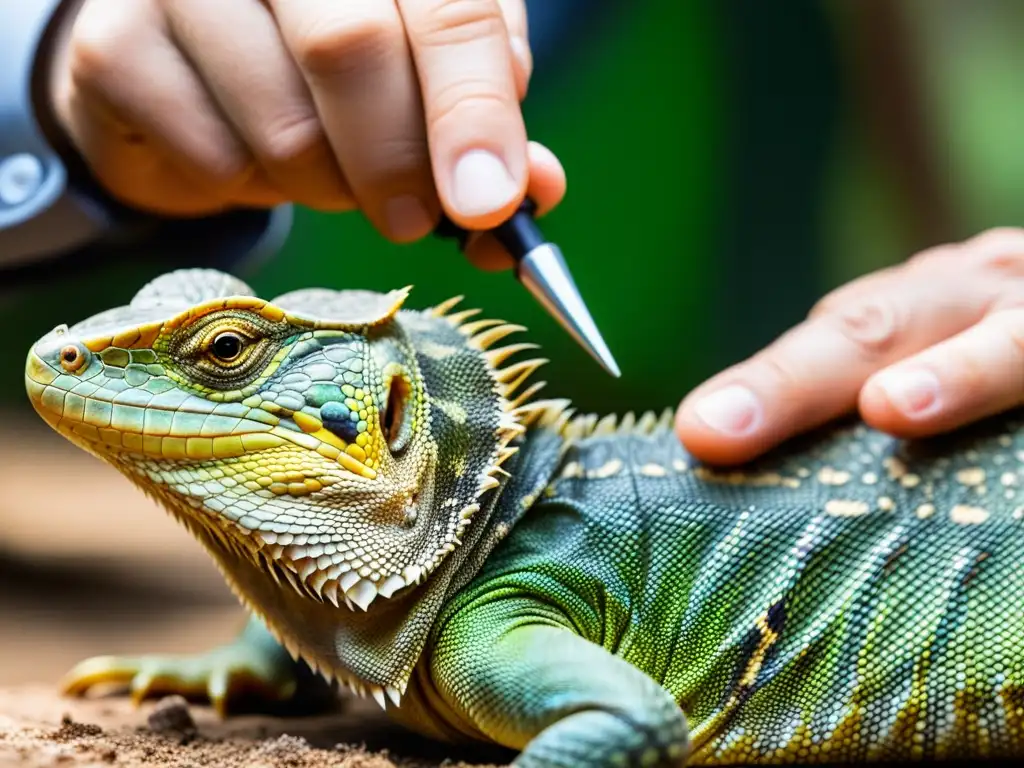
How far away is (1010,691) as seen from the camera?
6.45 feet

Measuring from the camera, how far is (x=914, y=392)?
2.10 m

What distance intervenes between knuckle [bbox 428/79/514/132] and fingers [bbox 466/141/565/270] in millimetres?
256

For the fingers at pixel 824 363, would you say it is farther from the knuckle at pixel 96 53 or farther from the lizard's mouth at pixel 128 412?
the knuckle at pixel 96 53

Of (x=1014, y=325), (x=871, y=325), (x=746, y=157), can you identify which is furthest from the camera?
(x=746, y=157)

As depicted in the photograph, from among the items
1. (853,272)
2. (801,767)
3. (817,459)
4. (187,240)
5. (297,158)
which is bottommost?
(853,272)

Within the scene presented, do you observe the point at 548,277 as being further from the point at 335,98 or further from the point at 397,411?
the point at 335,98

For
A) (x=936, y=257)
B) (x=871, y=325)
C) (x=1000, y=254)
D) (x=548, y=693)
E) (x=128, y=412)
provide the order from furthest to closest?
(x=936, y=257) < (x=1000, y=254) < (x=871, y=325) < (x=128, y=412) < (x=548, y=693)

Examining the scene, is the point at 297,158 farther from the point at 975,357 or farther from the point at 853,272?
the point at 853,272

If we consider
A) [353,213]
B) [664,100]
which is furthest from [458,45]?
[664,100]

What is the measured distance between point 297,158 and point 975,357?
1594 millimetres

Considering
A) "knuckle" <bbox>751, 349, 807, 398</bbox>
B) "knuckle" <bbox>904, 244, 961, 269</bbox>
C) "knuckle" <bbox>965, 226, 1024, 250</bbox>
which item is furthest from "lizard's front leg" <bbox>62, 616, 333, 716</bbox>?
"knuckle" <bbox>965, 226, 1024, 250</bbox>

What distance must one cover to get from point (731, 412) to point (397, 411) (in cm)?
74

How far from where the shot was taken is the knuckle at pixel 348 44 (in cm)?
198

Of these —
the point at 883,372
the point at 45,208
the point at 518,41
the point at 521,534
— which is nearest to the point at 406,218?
the point at 518,41
